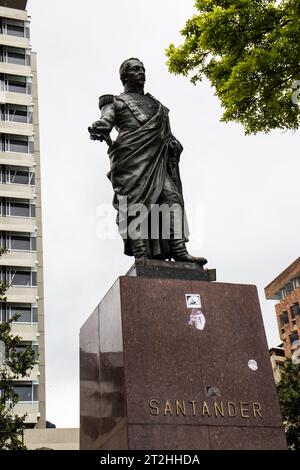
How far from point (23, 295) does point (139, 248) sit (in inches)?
1690

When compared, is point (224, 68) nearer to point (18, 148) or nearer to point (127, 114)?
point (127, 114)

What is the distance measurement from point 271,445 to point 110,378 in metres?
1.65

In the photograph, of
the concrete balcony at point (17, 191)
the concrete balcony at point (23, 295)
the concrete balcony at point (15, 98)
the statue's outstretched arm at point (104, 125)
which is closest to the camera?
the statue's outstretched arm at point (104, 125)

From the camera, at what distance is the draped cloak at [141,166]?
7945 mm

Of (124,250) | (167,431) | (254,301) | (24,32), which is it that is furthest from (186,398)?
(24,32)

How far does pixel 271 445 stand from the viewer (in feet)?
20.8

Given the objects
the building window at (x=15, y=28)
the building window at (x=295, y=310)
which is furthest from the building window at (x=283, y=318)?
the building window at (x=15, y=28)

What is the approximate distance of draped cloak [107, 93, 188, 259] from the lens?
7945 mm

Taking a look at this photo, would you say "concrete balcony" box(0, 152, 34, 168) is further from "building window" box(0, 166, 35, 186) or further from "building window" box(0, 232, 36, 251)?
"building window" box(0, 232, 36, 251)

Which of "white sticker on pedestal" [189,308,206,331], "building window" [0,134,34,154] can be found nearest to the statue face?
"white sticker on pedestal" [189,308,206,331]

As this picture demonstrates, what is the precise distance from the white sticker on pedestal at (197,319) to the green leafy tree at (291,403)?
25065mm

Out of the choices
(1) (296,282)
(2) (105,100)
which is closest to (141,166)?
(2) (105,100)

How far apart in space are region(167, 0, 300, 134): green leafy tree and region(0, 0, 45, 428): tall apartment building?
36563 millimetres

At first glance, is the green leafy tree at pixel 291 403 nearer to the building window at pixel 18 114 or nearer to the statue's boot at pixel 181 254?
the statue's boot at pixel 181 254
